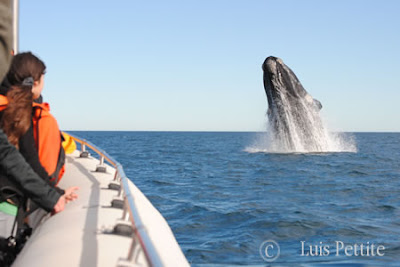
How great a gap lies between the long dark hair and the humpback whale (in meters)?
20.7

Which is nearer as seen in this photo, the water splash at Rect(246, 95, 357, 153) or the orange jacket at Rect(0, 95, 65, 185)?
the orange jacket at Rect(0, 95, 65, 185)

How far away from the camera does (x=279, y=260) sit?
610 centimetres

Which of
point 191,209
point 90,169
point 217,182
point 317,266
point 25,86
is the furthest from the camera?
point 217,182

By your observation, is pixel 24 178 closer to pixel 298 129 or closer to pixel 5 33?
pixel 5 33

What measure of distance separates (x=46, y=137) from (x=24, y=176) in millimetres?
436

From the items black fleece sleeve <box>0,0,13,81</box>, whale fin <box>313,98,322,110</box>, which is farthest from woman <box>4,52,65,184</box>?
whale fin <box>313,98,322,110</box>

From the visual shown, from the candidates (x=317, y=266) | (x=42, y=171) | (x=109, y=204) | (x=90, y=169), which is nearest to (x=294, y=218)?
(x=317, y=266)

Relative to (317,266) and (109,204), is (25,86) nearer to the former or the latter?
(109,204)

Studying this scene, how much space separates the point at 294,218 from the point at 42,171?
6.37 metres

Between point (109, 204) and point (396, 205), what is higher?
point (109, 204)

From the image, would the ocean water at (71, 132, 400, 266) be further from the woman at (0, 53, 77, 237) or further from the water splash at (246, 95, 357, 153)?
the water splash at (246, 95, 357, 153)

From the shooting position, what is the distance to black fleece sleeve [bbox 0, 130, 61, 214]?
2439mm

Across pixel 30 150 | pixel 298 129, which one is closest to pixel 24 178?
pixel 30 150

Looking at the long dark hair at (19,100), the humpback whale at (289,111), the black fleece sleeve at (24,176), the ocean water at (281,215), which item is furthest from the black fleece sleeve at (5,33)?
the humpback whale at (289,111)
